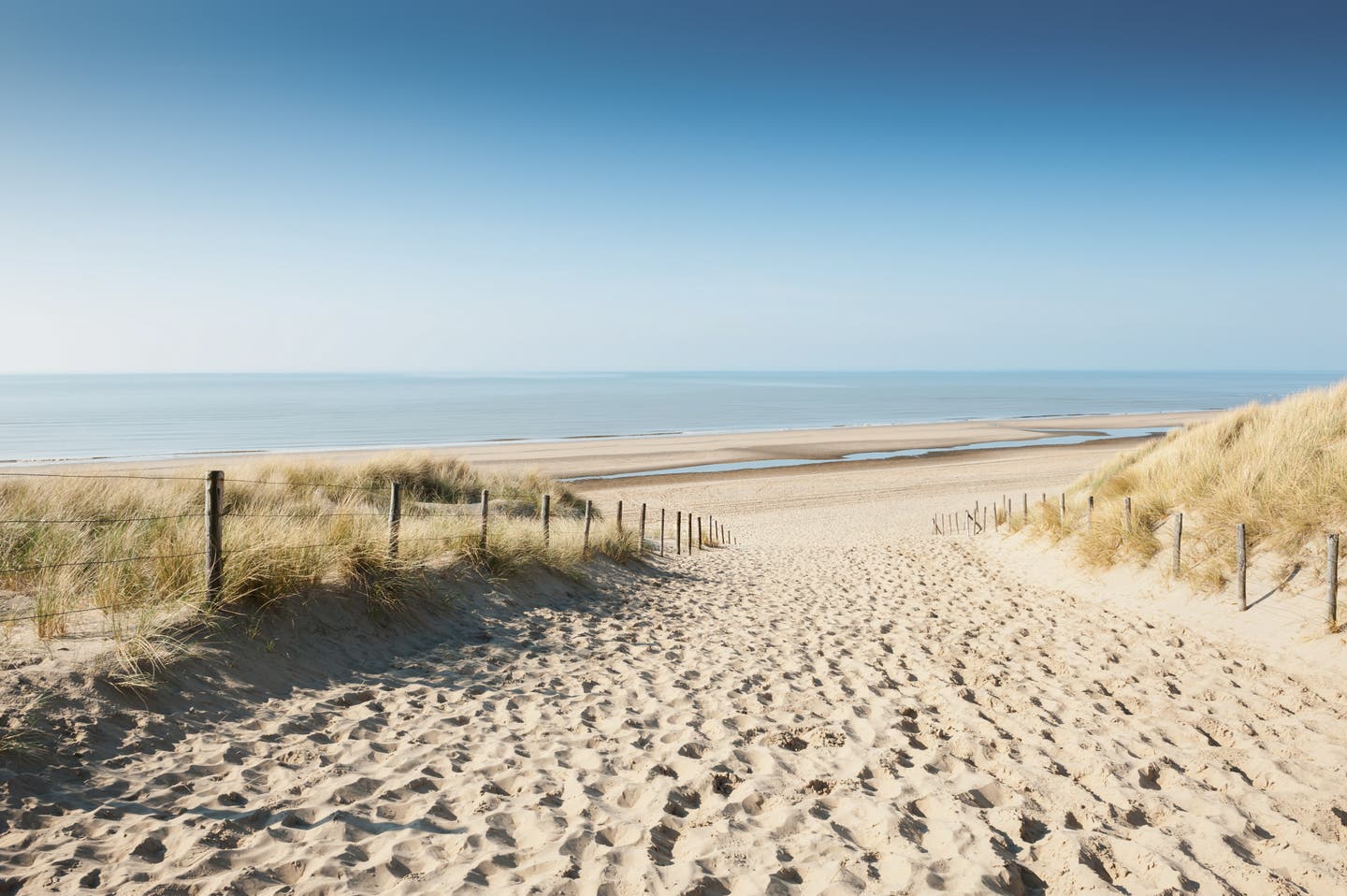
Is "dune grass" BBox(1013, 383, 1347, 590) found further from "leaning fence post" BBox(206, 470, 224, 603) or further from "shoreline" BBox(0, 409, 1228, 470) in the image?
"shoreline" BBox(0, 409, 1228, 470)

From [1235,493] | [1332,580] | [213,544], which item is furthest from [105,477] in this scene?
[1235,493]

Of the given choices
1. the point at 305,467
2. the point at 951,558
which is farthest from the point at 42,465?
the point at 951,558

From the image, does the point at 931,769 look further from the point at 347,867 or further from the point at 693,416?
the point at 693,416

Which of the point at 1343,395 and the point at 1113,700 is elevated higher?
the point at 1343,395

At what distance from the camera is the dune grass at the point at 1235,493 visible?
9766 mm

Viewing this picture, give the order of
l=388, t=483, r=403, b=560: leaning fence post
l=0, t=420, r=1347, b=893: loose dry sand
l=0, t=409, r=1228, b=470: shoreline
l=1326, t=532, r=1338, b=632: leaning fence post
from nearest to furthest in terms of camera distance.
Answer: l=0, t=420, r=1347, b=893: loose dry sand → l=1326, t=532, r=1338, b=632: leaning fence post → l=388, t=483, r=403, b=560: leaning fence post → l=0, t=409, r=1228, b=470: shoreline

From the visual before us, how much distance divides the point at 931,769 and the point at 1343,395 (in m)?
13.1

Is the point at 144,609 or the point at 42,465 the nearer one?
the point at 144,609

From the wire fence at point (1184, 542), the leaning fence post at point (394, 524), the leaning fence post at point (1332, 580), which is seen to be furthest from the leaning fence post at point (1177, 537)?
the leaning fence post at point (394, 524)

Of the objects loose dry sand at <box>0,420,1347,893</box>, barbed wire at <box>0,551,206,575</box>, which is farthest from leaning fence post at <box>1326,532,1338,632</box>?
barbed wire at <box>0,551,206,575</box>

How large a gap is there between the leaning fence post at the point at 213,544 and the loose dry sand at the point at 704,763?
2.07ft

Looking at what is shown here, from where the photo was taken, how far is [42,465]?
31.7 m

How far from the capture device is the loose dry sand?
3.81m

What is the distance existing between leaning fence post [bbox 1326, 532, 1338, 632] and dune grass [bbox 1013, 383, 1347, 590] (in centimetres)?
112
